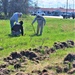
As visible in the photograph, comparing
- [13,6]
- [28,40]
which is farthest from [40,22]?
[13,6]

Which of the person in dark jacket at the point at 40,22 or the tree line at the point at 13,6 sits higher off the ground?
the person in dark jacket at the point at 40,22

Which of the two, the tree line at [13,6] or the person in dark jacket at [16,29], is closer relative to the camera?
the person in dark jacket at [16,29]

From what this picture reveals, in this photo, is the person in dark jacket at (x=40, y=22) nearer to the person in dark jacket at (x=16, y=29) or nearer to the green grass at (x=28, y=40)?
the green grass at (x=28, y=40)

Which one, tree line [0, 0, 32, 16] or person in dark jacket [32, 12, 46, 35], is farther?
tree line [0, 0, 32, 16]

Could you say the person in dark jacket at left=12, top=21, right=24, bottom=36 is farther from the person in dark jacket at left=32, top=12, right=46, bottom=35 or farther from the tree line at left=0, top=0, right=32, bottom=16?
the tree line at left=0, top=0, right=32, bottom=16

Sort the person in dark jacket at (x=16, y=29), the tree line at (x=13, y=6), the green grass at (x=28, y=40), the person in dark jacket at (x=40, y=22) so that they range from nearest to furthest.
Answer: the green grass at (x=28, y=40) → the person in dark jacket at (x=16, y=29) → the person in dark jacket at (x=40, y=22) → the tree line at (x=13, y=6)

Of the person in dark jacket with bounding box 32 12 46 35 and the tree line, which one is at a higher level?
the person in dark jacket with bounding box 32 12 46 35

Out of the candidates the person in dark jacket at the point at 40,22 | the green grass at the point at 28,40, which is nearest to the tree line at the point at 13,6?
the green grass at the point at 28,40

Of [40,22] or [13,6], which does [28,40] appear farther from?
[13,6]

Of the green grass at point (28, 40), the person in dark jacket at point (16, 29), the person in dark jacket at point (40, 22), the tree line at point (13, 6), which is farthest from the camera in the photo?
the tree line at point (13, 6)

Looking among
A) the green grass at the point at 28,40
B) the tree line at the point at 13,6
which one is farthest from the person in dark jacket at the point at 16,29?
the tree line at the point at 13,6

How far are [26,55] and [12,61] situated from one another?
108 cm

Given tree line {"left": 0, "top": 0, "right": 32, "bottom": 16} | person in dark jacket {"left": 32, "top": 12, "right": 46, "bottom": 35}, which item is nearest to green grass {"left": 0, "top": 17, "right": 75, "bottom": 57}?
person in dark jacket {"left": 32, "top": 12, "right": 46, "bottom": 35}

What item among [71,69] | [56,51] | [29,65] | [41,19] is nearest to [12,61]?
[29,65]
